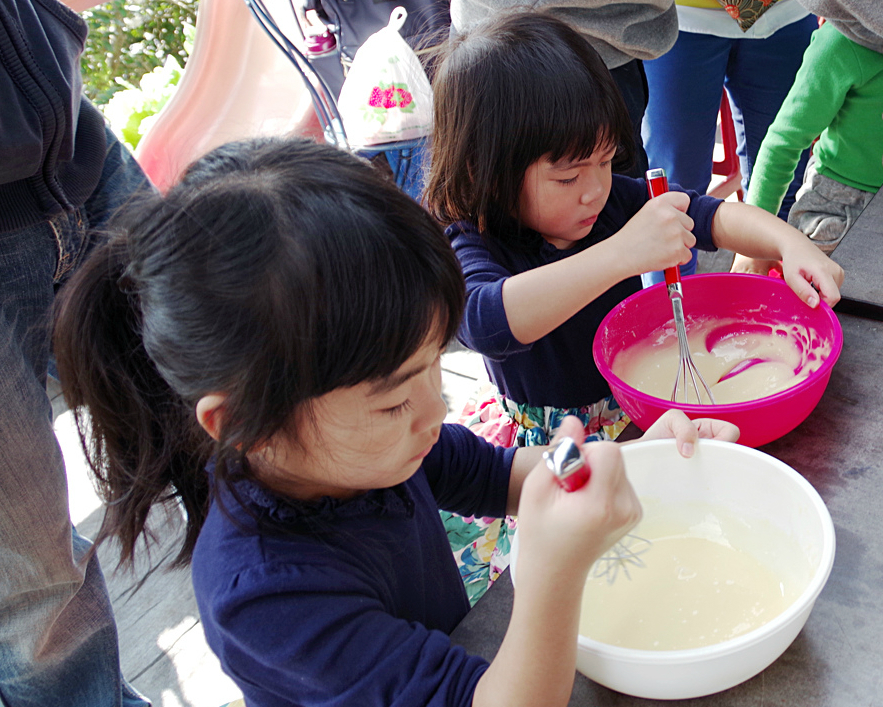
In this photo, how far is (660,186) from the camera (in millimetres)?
934

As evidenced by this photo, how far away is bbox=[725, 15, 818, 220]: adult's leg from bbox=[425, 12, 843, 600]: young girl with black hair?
0.89 metres

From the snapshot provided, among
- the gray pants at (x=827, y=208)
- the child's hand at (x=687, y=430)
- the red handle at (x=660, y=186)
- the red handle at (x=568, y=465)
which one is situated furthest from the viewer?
the gray pants at (x=827, y=208)

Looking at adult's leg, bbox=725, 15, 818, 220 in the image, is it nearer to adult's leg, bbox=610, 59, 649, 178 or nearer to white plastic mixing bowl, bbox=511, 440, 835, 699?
adult's leg, bbox=610, 59, 649, 178

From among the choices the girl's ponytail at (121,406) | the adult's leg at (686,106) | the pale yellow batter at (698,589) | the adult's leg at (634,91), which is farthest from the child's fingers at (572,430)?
the adult's leg at (686,106)

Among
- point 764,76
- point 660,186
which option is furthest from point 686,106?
point 660,186

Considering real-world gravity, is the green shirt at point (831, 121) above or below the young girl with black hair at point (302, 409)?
below

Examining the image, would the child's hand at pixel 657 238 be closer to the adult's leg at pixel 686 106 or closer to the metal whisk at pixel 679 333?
the metal whisk at pixel 679 333

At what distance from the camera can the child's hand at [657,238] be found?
920mm

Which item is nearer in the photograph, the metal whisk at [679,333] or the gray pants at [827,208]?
the metal whisk at [679,333]

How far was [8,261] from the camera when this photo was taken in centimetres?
107

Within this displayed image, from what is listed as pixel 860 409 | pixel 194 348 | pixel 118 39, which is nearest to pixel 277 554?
pixel 194 348

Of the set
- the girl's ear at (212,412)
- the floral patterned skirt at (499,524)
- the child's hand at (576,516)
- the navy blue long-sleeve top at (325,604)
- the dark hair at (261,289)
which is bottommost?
the floral patterned skirt at (499,524)

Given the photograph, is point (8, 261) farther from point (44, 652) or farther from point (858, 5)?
point (858, 5)

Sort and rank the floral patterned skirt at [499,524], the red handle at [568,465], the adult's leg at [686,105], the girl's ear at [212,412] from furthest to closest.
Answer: the adult's leg at [686,105] → the floral patterned skirt at [499,524] → the girl's ear at [212,412] → the red handle at [568,465]
